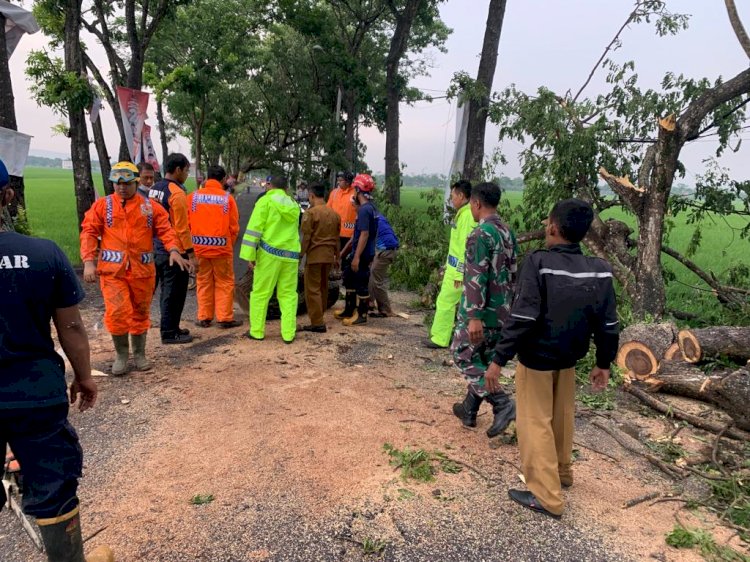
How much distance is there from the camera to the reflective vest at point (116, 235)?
4.24m

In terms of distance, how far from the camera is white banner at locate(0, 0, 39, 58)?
655cm

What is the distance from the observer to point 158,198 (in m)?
5.43

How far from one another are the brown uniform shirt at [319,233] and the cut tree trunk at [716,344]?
380cm

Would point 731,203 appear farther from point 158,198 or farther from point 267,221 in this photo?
point 158,198

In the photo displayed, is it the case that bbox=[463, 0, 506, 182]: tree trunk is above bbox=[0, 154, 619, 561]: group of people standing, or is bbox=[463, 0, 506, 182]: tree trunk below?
above

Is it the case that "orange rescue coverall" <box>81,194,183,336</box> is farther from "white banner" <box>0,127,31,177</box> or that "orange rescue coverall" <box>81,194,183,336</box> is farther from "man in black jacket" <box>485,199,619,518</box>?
"man in black jacket" <box>485,199,619,518</box>

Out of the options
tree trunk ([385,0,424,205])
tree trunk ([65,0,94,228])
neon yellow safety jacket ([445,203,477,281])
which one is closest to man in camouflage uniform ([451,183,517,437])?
neon yellow safety jacket ([445,203,477,281])

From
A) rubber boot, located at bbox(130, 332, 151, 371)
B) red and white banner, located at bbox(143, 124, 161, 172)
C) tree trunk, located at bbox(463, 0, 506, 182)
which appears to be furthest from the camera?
tree trunk, located at bbox(463, 0, 506, 182)

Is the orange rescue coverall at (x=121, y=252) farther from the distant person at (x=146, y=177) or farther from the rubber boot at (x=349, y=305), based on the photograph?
the rubber boot at (x=349, y=305)

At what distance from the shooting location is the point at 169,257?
532 cm

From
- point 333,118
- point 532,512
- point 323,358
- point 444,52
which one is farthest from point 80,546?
point 444,52

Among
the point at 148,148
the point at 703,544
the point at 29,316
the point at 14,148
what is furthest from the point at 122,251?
the point at 148,148

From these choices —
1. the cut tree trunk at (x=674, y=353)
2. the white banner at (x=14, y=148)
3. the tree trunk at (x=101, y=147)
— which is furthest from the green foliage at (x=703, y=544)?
the tree trunk at (x=101, y=147)

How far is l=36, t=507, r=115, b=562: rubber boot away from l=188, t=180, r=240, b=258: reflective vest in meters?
3.92
